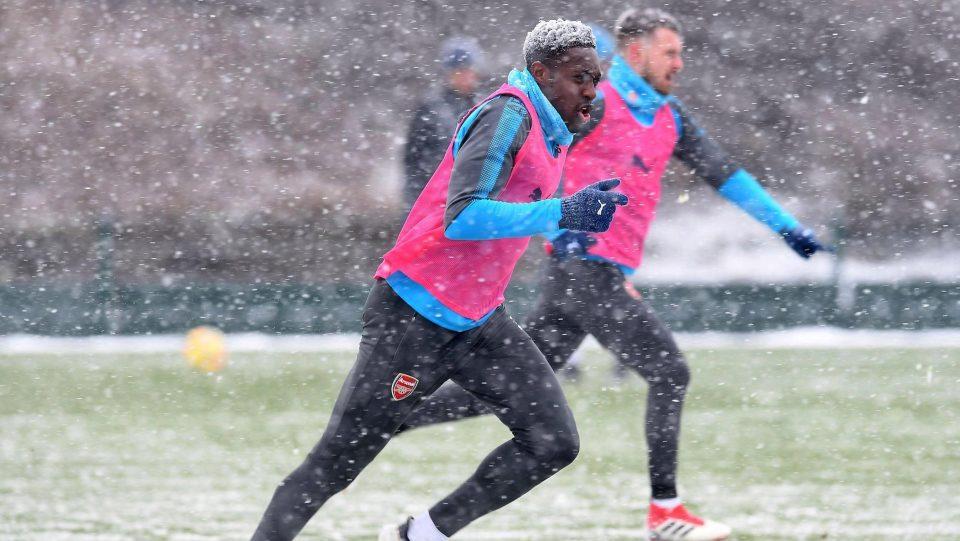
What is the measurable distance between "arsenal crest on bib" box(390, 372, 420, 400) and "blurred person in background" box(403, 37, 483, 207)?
384 centimetres

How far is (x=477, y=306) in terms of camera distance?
374 cm

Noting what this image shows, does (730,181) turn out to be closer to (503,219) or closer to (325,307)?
(503,219)

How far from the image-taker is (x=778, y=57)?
24062 millimetres

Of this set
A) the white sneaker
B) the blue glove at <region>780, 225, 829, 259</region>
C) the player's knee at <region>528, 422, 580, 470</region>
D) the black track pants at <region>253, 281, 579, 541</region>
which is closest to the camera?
the black track pants at <region>253, 281, 579, 541</region>

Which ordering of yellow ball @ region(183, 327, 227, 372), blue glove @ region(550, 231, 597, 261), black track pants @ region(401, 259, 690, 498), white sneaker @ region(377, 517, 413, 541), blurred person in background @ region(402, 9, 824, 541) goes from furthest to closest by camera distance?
yellow ball @ region(183, 327, 227, 372)
blue glove @ region(550, 231, 597, 261)
blurred person in background @ region(402, 9, 824, 541)
black track pants @ region(401, 259, 690, 498)
white sneaker @ region(377, 517, 413, 541)

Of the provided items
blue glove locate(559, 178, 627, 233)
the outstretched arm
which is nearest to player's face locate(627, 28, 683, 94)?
the outstretched arm

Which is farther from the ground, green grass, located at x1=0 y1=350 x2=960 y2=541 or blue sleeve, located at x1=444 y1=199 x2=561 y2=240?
blue sleeve, located at x1=444 y1=199 x2=561 y2=240

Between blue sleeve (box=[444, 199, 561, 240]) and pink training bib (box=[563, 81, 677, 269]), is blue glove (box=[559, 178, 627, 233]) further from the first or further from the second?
pink training bib (box=[563, 81, 677, 269])

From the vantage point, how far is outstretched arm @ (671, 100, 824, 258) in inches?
196

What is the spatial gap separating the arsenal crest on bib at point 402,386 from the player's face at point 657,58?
178 centimetres

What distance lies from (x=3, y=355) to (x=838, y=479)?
24.8 ft

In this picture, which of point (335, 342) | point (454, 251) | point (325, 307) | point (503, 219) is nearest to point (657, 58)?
point (454, 251)

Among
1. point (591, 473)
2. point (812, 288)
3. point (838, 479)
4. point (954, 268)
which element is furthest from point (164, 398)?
point (954, 268)

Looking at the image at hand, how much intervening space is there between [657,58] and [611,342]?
3.49ft
